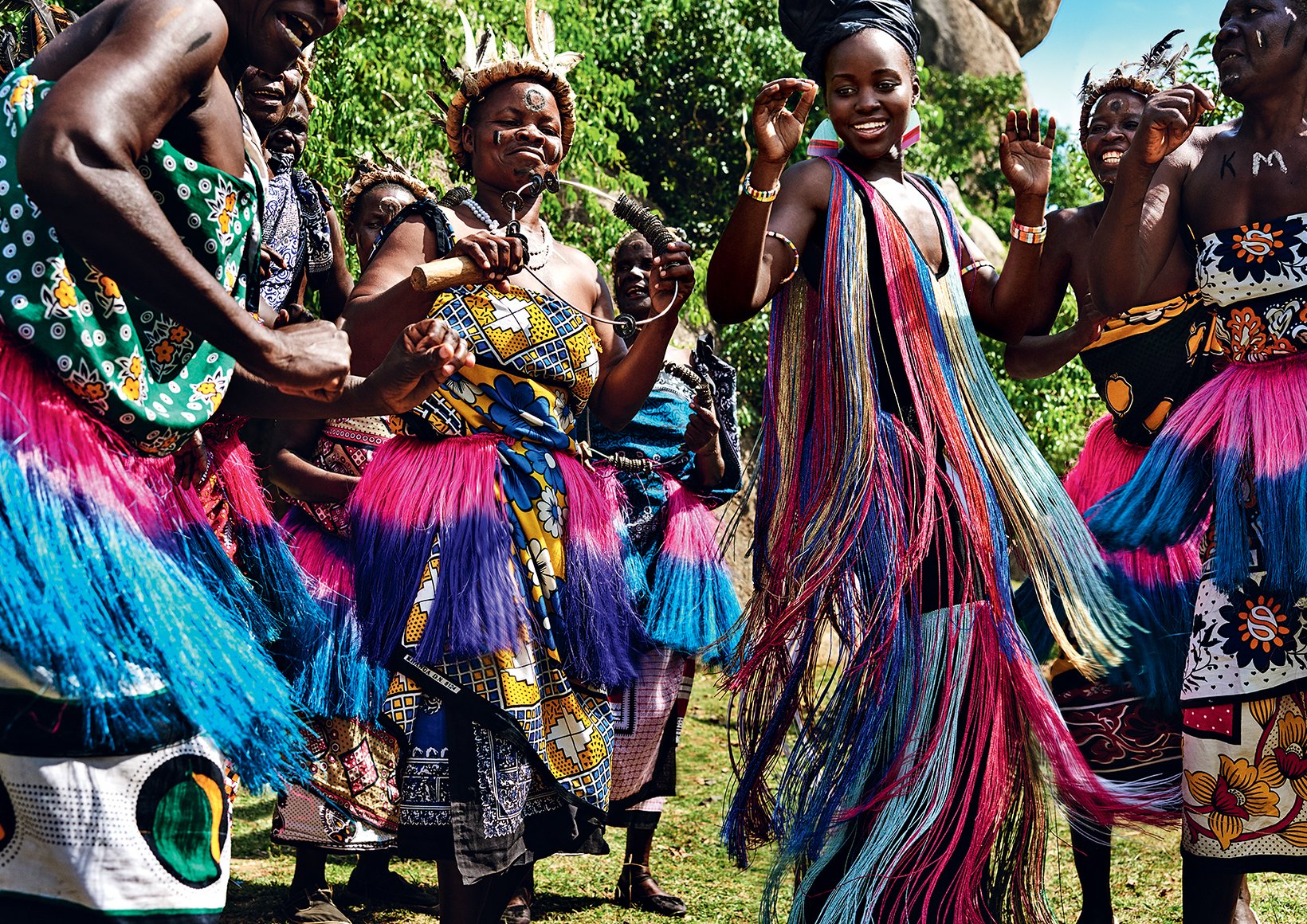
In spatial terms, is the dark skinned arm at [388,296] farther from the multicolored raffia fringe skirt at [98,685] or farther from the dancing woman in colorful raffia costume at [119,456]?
the multicolored raffia fringe skirt at [98,685]

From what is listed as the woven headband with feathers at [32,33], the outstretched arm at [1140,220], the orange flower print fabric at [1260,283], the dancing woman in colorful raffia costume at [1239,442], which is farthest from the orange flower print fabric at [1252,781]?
the woven headband with feathers at [32,33]

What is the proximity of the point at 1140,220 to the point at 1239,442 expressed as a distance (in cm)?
59

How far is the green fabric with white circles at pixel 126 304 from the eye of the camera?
1.90 meters

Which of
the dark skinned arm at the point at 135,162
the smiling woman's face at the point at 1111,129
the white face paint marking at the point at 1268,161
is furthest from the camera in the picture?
the smiling woman's face at the point at 1111,129

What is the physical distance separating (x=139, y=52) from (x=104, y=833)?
111 cm

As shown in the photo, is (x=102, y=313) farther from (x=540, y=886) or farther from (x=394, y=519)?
(x=540, y=886)

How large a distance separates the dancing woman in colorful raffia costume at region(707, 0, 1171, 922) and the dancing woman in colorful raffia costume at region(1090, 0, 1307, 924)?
0.71ft

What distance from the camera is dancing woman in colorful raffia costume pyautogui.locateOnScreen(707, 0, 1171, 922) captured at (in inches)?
114

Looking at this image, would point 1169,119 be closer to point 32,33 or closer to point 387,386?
point 387,386

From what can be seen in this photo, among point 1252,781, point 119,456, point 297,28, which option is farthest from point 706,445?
point 119,456

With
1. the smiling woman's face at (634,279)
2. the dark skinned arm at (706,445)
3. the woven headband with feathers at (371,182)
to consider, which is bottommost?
the dark skinned arm at (706,445)

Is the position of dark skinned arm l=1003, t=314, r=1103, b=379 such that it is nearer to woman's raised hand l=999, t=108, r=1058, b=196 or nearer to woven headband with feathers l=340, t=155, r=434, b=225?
woman's raised hand l=999, t=108, r=1058, b=196

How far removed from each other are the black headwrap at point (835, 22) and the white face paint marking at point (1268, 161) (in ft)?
2.82

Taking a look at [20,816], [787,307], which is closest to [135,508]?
Result: [20,816]
